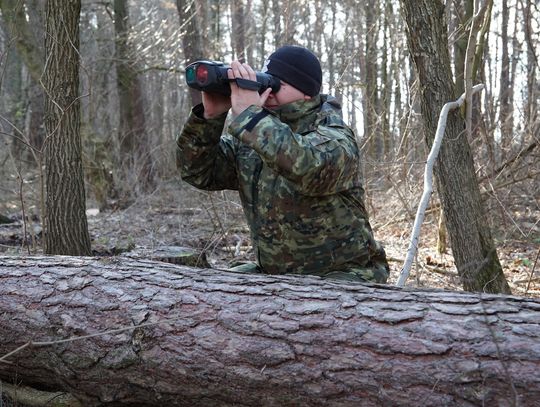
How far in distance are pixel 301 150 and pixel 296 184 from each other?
0.54 feet

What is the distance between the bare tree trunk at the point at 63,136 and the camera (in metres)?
3.77

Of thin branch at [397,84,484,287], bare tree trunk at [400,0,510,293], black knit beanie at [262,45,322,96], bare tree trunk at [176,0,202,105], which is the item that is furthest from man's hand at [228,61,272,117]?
bare tree trunk at [176,0,202,105]

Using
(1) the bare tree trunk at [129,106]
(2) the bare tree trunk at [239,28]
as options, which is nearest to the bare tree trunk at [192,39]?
(1) the bare tree trunk at [129,106]

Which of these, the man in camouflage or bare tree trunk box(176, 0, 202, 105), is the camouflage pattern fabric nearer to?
the man in camouflage

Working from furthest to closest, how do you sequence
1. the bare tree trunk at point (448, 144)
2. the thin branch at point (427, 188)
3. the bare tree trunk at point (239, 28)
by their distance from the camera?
1. the bare tree trunk at point (239, 28)
2. the bare tree trunk at point (448, 144)
3. the thin branch at point (427, 188)

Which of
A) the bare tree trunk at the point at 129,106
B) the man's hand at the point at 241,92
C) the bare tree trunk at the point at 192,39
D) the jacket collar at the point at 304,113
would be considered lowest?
the jacket collar at the point at 304,113

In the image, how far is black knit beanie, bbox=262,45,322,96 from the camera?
2.72m

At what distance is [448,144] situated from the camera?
3777 mm

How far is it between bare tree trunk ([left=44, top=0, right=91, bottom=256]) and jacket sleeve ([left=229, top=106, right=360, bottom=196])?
1.74 meters

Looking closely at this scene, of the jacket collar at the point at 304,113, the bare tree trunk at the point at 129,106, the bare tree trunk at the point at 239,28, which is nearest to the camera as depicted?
the jacket collar at the point at 304,113

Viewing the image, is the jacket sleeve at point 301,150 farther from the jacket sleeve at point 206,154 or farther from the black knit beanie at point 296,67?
the jacket sleeve at point 206,154

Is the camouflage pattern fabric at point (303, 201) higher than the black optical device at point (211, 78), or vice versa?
the black optical device at point (211, 78)

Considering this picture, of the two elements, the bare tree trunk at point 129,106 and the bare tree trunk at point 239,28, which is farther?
the bare tree trunk at point 239,28

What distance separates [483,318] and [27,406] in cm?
171
